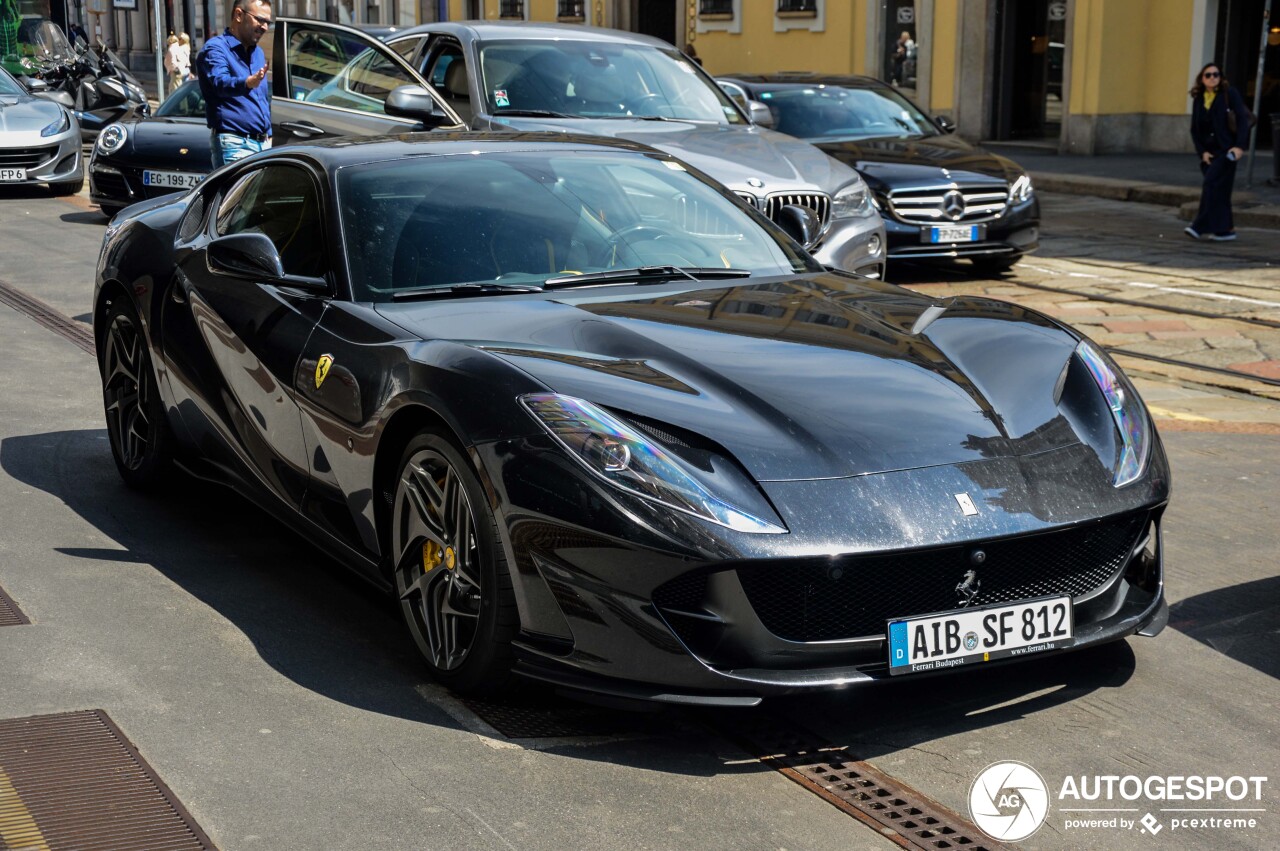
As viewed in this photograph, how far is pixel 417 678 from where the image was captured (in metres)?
4.28

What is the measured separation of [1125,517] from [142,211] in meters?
4.00

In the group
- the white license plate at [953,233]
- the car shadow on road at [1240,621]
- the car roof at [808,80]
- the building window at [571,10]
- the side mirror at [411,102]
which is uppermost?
the building window at [571,10]

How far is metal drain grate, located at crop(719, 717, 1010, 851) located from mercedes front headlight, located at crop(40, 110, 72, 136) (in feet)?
47.5

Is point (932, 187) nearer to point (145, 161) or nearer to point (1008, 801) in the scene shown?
point (145, 161)

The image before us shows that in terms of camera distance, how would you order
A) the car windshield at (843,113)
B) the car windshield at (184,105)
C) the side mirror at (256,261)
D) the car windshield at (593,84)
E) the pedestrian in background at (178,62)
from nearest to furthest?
the side mirror at (256,261) → the car windshield at (593,84) → the car windshield at (843,113) → the car windshield at (184,105) → the pedestrian in background at (178,62)

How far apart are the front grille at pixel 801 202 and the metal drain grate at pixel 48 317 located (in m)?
3.71

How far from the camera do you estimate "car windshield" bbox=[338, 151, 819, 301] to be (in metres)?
4.82

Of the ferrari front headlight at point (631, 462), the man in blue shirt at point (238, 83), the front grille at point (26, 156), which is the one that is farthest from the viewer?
the front grille at point (26, 156)

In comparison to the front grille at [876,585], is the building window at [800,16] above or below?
above

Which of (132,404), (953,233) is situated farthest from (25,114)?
(132,404)

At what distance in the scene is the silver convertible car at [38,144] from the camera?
16562 millimetres

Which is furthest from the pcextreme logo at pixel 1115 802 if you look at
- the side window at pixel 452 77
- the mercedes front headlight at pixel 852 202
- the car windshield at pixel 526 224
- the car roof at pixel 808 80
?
the car roof at pixel 808 80

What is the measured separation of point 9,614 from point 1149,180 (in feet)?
55.0

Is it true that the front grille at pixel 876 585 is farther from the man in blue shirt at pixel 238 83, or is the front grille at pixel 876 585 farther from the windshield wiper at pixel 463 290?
the man in blue shirt at pixel 238 83
